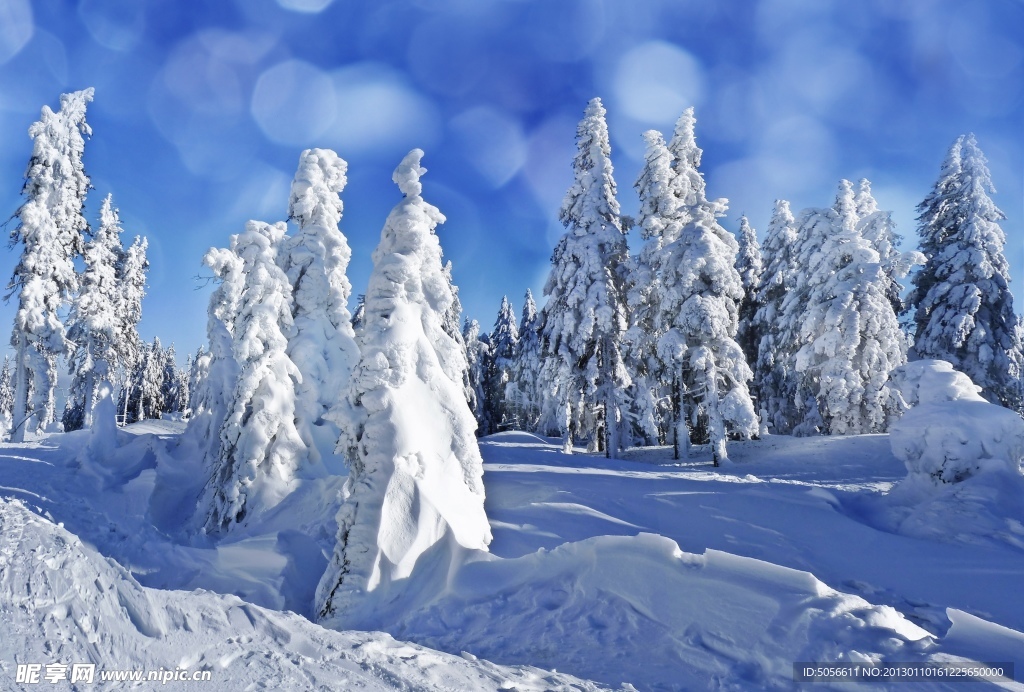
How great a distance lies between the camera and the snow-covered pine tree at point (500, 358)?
45.1 metres

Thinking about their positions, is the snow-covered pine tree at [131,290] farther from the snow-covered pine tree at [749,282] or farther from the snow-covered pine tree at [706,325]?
the snow-covered pine tree at [749,282]

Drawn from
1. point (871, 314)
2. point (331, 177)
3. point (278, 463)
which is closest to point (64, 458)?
point (278, 463)

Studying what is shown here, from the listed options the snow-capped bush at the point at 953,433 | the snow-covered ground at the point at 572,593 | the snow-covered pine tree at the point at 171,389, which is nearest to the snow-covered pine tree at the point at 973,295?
the snow-capped bush at the point at 953,433

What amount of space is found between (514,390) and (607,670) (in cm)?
2913

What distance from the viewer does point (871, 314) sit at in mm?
22344

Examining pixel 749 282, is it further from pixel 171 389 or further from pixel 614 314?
pixel 171 389

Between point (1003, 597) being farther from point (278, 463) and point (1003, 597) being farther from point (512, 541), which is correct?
point (278, 463)

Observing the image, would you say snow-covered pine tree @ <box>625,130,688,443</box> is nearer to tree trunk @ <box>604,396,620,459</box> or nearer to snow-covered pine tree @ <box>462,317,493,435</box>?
tree trunk @ <box>604,396,620,459</box>

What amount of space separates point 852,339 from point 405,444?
69.6 feet

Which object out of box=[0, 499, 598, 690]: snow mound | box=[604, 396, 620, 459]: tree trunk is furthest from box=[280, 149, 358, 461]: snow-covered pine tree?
box=[0, 499, 598, 690]: snow mound

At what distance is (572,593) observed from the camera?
621 centimetres

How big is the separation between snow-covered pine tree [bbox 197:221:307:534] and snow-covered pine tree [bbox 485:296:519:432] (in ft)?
94.0

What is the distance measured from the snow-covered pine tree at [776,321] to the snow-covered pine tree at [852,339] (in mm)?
4299

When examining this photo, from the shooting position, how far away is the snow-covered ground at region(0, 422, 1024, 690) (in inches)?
161
